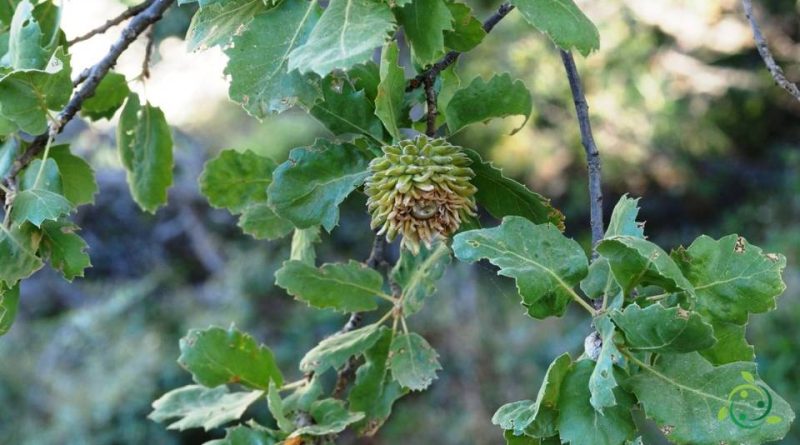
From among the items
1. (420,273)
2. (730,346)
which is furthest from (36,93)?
(730,346)

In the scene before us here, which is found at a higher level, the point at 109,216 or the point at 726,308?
the point at 726,308

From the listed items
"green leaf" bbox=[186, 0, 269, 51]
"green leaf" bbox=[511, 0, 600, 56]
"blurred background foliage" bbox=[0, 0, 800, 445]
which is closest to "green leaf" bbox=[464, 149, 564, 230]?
"green leaf" bbox=[511, 0, 600, 56]

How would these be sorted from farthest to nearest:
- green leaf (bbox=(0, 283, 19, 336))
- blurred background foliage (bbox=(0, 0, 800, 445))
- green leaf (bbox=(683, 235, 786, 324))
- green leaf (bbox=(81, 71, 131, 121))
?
blurred background foliage (bbox=(0, 0, 800, 445)) → green leaf (bbox=(81, 71, 131, 121)) → green leaf (bbox=(0, 283, 19, 336)) → green leaf (bbox=(683, 235, 786, 324))

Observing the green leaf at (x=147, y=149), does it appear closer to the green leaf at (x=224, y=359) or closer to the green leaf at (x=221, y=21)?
the green leaf at (x=224, y=359)

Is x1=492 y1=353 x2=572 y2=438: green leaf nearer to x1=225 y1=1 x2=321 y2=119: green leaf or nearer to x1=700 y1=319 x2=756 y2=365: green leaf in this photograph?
x1=700 y1=319 x2=756 y2=365: green leaf

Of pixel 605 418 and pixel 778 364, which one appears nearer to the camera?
pixel 605 418

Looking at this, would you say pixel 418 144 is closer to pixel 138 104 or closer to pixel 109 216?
pixel 138 104

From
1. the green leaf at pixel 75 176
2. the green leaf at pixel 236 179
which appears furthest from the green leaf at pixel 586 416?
the green leaf at pixel 75 176

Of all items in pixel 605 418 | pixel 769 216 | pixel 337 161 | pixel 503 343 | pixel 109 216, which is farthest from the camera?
pixel 109 216

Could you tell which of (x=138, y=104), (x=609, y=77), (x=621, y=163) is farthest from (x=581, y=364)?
(x=621, y=163)
